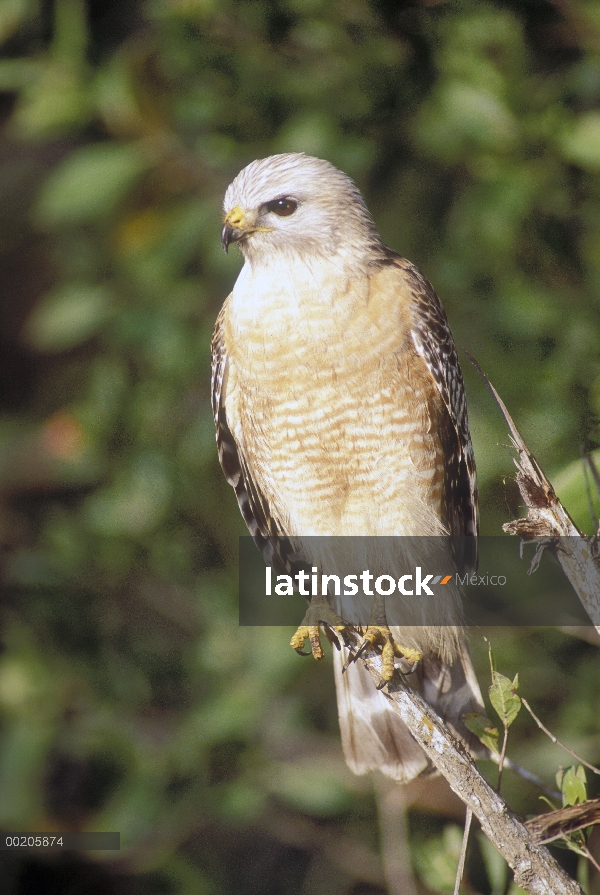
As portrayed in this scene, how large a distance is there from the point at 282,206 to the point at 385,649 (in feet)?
2.03

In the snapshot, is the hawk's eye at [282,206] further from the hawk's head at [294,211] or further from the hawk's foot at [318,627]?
the hawk's foot at [318,627]

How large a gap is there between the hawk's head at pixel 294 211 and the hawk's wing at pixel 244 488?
0.14 m

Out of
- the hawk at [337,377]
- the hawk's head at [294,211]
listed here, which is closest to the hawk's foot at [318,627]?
the hawk at [337,377]

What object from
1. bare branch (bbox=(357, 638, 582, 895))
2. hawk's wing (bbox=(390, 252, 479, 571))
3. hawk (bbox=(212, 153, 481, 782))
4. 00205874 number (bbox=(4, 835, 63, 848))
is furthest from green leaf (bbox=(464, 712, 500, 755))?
00205874 number (bbox=(4, 835, 63, 848))

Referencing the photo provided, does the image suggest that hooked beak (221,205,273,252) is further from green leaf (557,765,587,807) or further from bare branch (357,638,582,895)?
green leaf (557,765,587,807)

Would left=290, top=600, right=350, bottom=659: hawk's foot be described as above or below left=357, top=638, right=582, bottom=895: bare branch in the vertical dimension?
above

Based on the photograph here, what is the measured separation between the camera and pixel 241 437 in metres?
1.27

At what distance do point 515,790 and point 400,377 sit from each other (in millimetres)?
944

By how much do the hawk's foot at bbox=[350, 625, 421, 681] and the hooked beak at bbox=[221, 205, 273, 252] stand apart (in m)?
0.56

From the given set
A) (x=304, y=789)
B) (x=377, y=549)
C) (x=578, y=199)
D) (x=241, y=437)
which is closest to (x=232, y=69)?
(x=578, y=199)

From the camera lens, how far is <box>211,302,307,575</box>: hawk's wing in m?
1.26

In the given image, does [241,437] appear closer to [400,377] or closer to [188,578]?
[400,377]

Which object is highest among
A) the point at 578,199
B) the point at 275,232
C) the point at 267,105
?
the point at 267,105

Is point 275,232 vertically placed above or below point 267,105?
below
